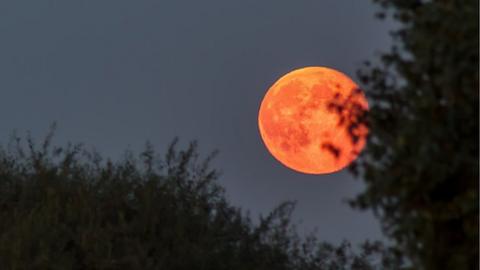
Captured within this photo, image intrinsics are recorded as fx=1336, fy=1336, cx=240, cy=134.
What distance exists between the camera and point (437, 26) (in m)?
8.31

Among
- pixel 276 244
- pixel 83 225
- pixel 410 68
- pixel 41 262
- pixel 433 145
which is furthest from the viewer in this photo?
pixel 276 244

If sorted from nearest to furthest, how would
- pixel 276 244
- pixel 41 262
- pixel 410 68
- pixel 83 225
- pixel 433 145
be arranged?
pixel 433 145 < pixel 410 68 < pixel 41 262 < pixel 83 225 < pixel 276 244

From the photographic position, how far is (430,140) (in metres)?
7.88

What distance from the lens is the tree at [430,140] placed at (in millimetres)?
7965

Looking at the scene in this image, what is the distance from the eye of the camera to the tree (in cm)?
796

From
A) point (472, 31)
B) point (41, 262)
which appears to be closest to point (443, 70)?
point (472, 31)

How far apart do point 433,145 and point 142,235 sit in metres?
14.3

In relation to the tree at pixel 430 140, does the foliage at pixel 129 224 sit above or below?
above

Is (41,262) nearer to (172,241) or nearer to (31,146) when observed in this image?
(172,241)

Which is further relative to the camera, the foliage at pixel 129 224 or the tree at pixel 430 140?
the foliage at pixel 129 224

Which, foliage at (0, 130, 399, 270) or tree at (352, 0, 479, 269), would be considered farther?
foliage at (0, 130, 399, 270)

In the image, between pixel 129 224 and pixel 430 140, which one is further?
pixel 129 224

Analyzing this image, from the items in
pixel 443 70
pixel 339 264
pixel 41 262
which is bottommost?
pixel 443 70

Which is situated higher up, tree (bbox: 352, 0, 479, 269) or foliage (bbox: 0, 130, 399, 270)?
foliage (bbox: 0, 130, 399, 270)
